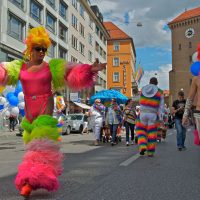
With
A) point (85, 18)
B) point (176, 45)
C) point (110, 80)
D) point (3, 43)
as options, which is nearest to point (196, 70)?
point (3, 43)

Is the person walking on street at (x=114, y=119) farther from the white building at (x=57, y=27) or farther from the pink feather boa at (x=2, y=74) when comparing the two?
the white building at (x=57, y=27)

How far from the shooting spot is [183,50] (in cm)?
8800

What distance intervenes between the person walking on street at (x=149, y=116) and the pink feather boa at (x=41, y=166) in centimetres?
438

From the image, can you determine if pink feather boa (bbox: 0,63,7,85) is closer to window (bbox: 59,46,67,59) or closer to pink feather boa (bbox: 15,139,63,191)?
pink feather boa (bbox: 15,139,63,191)

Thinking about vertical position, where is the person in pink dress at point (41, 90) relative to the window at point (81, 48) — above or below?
below

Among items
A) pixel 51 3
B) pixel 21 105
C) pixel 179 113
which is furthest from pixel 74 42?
pixel 179 113

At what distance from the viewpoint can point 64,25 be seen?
3900cm

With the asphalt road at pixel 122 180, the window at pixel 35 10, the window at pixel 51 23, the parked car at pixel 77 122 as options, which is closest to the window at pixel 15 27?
the window at pixel 35 10

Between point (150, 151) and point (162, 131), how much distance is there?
5665 millimetres

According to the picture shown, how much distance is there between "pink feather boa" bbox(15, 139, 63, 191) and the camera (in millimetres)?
3998

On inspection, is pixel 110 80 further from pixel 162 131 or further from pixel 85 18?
pixel 162 131

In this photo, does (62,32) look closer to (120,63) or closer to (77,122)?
(77,122)

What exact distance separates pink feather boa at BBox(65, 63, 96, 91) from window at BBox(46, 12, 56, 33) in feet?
99.7

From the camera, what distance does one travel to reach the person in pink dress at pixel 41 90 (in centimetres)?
415
